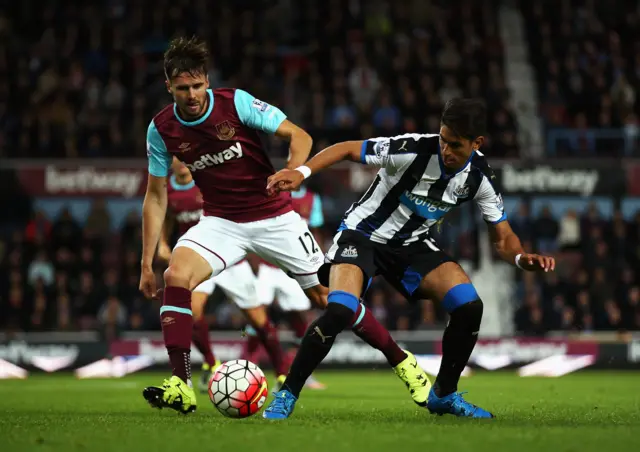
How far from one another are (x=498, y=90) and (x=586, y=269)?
3.62 metres

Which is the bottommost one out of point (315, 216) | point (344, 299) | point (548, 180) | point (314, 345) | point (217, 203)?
point (548, 180)

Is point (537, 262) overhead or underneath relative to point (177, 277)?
overhead

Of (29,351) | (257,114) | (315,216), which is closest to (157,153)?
(257,114)

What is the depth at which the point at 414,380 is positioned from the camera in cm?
721

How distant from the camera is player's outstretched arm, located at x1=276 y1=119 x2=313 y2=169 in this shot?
678cm

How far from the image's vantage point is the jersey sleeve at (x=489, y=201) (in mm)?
6820

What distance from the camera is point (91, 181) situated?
1756 cm

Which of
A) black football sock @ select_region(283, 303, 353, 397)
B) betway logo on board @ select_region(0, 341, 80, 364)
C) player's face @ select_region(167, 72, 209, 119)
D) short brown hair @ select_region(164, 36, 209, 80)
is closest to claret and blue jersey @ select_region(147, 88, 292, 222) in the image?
player's face @ select_region(167, 72, 209, 119)

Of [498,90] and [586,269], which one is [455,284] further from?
Answer: [498,90]

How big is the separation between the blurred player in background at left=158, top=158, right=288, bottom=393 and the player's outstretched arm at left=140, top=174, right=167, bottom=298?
2.73m

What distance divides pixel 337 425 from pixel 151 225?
2.06 meters

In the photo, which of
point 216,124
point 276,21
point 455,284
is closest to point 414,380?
point 455,284

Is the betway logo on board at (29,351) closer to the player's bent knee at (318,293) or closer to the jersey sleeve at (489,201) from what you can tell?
the player's bent knee at (318,293)

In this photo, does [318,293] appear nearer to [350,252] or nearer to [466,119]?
[350,252]
